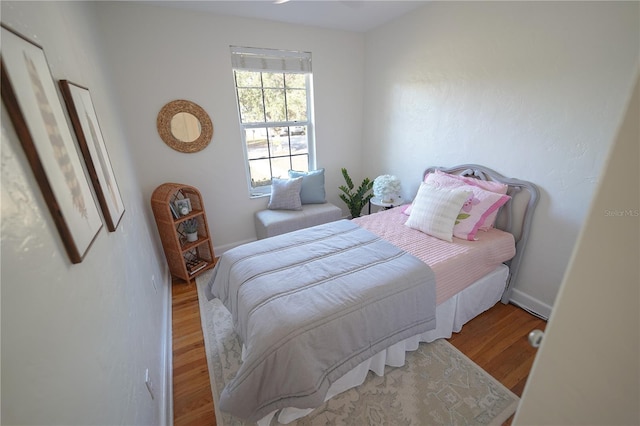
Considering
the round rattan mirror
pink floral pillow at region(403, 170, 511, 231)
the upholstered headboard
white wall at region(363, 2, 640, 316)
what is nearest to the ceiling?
white wall at region(363, 2, 640, 316)

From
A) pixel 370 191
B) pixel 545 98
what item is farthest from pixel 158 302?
pixel 545 98

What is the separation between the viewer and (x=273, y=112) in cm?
300

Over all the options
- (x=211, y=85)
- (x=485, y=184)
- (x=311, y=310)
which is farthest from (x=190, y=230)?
(x=485, y=184)

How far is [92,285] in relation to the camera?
0.85 metres

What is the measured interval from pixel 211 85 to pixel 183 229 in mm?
1463

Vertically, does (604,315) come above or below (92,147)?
below

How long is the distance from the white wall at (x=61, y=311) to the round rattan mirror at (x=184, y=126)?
0.99m

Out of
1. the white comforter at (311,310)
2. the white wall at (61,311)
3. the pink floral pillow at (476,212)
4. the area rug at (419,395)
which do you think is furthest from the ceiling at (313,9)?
the area rug at (419,395)

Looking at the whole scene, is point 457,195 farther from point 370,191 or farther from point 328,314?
point 370,191

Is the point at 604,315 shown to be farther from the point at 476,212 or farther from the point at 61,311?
the point at 476,212

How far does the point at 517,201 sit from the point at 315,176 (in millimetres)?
1980

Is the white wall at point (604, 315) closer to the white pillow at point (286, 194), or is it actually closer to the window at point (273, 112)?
the white pillow at point (286, 194)

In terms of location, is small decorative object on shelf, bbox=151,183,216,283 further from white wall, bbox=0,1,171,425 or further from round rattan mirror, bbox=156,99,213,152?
white wall, bbox=0,1,171,425

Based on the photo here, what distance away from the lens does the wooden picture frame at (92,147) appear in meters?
1.01
